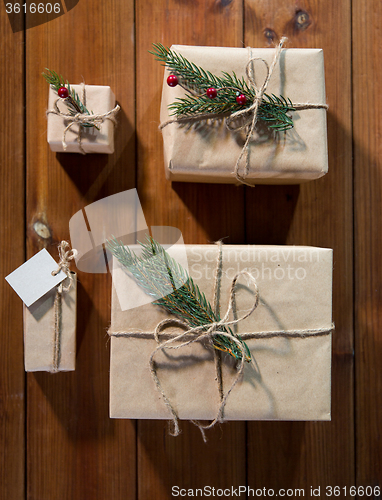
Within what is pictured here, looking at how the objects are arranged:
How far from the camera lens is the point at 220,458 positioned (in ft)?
2.41

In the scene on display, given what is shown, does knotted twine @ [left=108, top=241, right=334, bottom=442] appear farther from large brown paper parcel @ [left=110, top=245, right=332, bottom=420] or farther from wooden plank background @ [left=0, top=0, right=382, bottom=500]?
wooden plank background @ [left=0, top=0, right=382, bottom=500]

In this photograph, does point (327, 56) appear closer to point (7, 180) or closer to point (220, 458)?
point (7, 180)

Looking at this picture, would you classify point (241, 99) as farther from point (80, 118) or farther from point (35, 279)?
point (35, 279)

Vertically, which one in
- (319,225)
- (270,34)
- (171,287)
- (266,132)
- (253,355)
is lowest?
(253,355)

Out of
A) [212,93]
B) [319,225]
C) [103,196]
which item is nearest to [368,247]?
[319,225]

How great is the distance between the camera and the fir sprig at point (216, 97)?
22.2 inches

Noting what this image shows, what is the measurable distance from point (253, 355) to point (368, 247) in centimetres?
37

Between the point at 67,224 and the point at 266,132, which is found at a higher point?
the point at 266,132

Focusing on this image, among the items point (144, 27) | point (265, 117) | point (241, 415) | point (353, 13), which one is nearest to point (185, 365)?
point (241, 415)

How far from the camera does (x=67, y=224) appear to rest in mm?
730

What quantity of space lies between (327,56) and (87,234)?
0.62m

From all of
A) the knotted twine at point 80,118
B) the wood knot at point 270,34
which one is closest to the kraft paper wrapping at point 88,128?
the knotted twine at point 80,118

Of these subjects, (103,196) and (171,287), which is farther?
(103,196)

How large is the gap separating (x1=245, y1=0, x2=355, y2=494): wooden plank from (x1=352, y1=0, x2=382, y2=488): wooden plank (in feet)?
0.06
